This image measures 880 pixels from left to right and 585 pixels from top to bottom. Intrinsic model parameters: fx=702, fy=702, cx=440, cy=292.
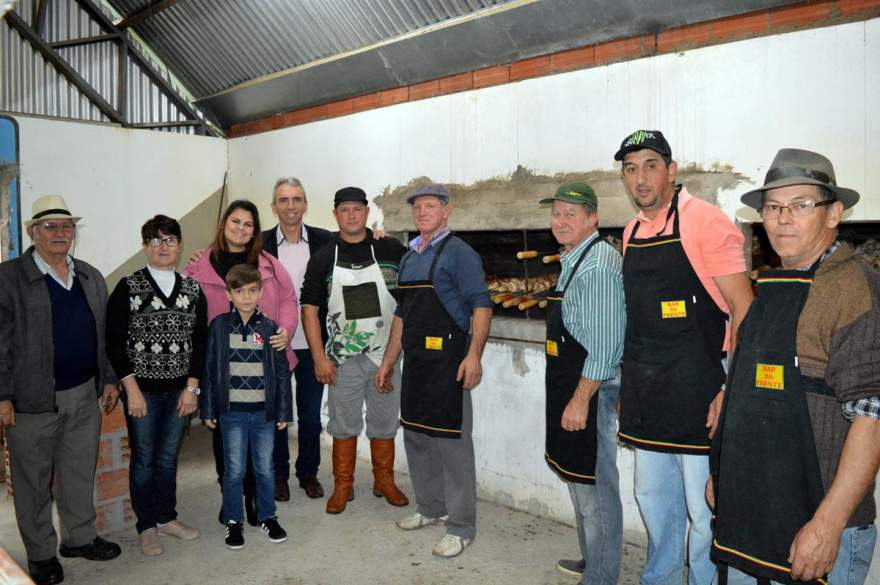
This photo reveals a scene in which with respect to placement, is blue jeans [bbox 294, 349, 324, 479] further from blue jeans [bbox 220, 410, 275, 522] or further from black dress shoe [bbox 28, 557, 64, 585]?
black dress shoe [bbox 28, 557, 64, 585]

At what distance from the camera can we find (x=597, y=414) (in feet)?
9.30

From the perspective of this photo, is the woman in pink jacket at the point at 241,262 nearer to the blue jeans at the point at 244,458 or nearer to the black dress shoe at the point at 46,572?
the blue jeans at the point at 244,458

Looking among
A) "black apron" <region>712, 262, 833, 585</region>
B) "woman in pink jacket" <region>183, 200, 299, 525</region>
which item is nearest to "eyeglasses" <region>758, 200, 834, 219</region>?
"black apron" <region>712, 262, 833, 585</region>

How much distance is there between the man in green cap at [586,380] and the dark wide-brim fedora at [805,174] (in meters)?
0.83

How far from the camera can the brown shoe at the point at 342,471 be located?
4016 millimetres

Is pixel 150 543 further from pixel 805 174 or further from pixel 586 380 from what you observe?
pixel 805 174

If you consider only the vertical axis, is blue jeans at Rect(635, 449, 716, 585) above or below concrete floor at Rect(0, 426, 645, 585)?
above

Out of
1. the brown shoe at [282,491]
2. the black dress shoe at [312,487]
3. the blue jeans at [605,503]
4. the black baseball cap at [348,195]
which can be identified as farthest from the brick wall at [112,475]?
the blue jeans at [605,503]

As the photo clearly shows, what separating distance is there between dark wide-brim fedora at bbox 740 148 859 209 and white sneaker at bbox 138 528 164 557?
320 centimetres

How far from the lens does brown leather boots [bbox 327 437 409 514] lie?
402 cm

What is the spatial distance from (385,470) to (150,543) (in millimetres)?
1292

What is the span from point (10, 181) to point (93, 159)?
2.10 ft

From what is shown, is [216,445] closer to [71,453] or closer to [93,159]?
[71,453]

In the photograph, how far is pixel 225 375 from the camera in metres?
3.52
